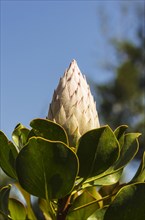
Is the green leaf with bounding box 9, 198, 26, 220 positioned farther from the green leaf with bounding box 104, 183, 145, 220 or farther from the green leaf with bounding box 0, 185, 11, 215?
the green leaf with bounding box 104, 183, 145, 220

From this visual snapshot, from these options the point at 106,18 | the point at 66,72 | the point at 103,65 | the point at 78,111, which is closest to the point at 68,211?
the point at 78,111

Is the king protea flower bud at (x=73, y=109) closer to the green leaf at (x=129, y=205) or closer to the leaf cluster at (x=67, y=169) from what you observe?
the leaf cluster at (x=67, y=169)

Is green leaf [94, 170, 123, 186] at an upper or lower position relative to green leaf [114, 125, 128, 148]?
lower

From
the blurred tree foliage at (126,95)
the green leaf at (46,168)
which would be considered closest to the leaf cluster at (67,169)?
the green leaf at (46,168)

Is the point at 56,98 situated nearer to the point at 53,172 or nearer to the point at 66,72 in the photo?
the point at 66,72

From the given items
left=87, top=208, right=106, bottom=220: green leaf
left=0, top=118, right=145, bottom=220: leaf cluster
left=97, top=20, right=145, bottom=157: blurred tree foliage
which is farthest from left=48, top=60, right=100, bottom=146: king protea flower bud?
left=97, top=20, right=145, bottom=157: blurred tree foliage
